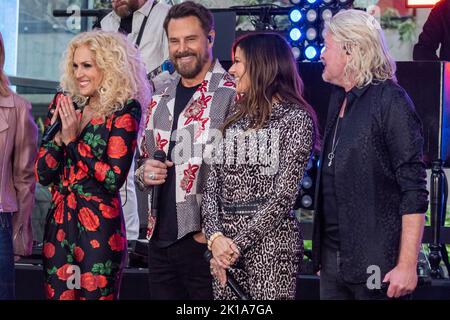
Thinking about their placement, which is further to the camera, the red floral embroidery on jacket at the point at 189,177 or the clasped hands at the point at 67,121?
the red floral embroidery on jacket at the point at 189,177

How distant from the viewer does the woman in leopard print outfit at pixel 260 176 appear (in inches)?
121

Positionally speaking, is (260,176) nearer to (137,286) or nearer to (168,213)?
(168,213)

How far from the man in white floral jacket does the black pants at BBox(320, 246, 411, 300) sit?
0.48m

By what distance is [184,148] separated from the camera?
3.53 meters

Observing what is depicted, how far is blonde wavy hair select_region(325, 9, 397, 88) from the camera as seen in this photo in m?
3.09

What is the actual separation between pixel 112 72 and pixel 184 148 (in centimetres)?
41

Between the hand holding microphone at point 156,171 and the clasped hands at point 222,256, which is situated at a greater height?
the hand holding microphone at point 156,171

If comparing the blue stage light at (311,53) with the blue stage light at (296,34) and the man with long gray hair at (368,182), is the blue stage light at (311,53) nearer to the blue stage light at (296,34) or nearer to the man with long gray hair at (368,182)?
the blue stage light at (296,34)

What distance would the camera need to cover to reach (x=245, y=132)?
3227mm

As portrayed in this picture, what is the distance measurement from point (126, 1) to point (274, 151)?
2.32 metres

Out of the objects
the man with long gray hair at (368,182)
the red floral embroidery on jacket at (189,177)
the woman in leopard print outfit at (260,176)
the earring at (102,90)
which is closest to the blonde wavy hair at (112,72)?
the earring at (102,90)

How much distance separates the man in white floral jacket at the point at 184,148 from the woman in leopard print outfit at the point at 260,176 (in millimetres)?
202
